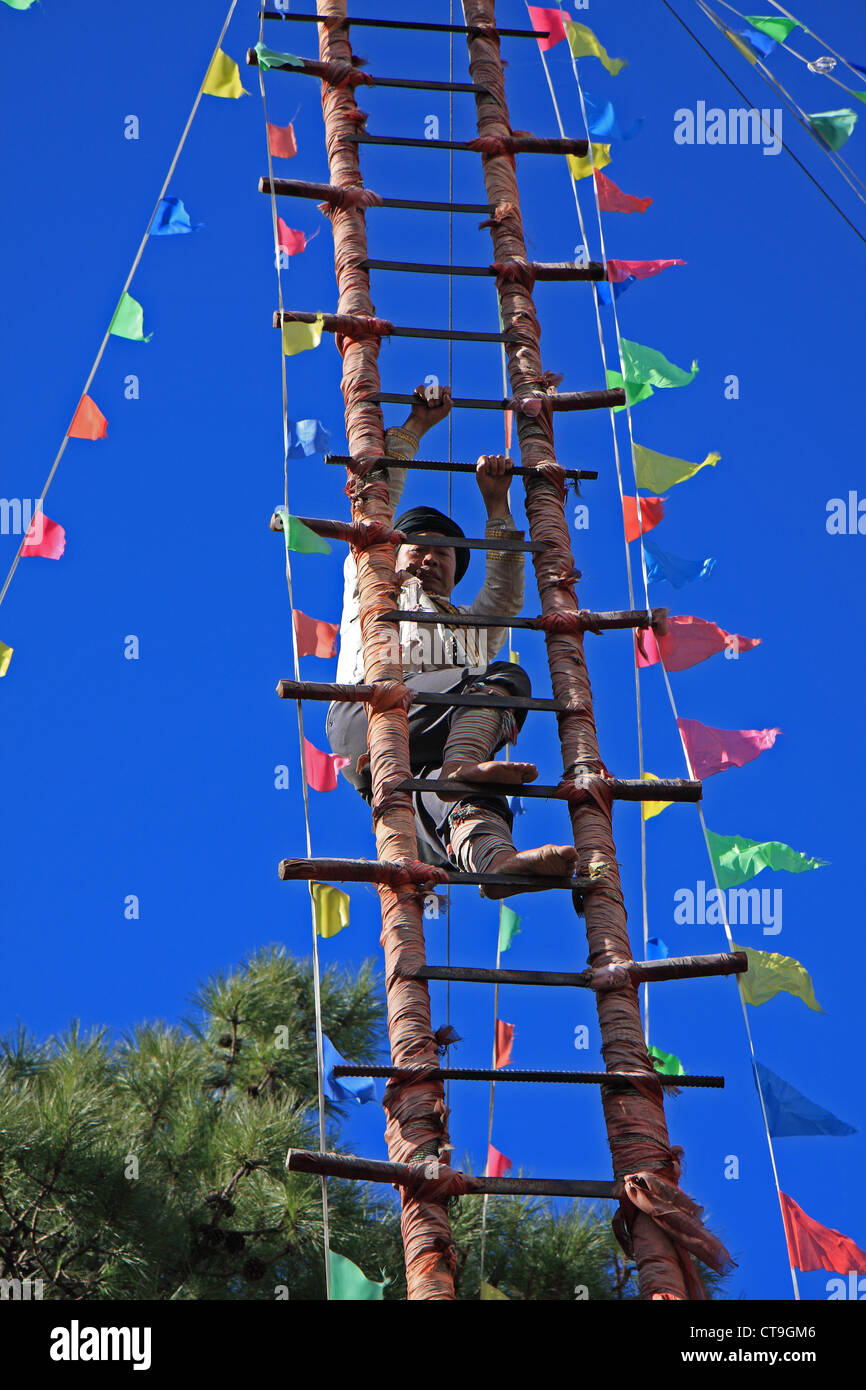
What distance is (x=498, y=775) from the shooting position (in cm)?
361

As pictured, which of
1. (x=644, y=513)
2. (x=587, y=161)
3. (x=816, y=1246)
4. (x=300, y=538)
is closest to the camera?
(x=816, y=1246)

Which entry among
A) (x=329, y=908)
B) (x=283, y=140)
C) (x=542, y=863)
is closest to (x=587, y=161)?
(x=283, y=140)

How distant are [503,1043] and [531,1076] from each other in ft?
5.00

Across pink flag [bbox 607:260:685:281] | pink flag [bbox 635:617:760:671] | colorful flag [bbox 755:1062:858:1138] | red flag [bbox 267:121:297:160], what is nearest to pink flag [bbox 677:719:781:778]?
pink flag [bbox 635:617:760:671]

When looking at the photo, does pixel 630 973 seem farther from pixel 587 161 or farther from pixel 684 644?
pixel 587 161

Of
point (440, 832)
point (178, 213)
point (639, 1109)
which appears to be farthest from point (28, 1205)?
point (178, 213)

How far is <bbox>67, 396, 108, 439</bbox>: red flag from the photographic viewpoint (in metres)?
4.51

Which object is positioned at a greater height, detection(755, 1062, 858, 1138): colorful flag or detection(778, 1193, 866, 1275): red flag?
detection(755, 1062, 858, 1138): colorful flag

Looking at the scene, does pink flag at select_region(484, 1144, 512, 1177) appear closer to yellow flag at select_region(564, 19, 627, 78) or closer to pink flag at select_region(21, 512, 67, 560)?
pink flag at select_region(21, 512, 67, 560)

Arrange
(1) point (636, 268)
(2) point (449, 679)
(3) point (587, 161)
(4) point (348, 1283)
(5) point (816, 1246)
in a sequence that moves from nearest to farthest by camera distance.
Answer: (4) point (348, 1283) < (5) point (816, 1246) < (2) point (449, 679) < (1) point (636, 268) < (3) point (587, 161)

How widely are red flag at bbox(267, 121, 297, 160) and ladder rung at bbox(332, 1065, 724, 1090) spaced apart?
2.89 metres

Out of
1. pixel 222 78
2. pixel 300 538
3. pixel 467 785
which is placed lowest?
pixel 467 785
